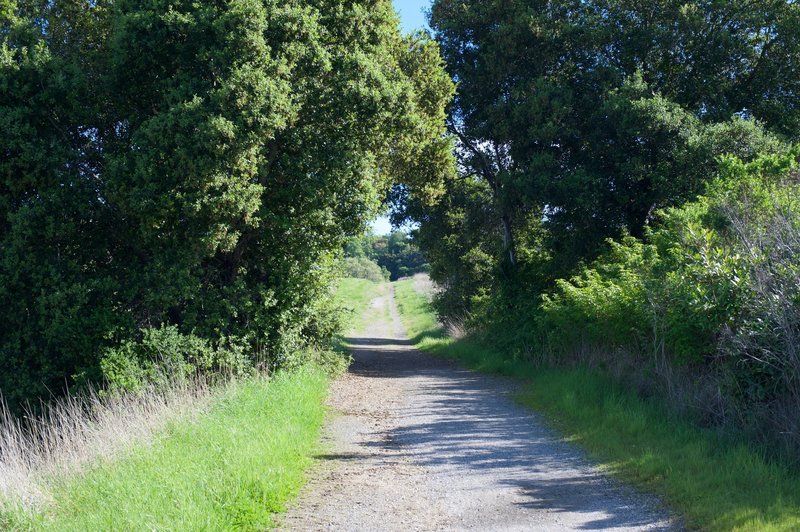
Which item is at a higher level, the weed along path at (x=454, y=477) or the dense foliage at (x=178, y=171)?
the dense foliage at (x=178, y=171)

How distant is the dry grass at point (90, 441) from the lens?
6.55 meters

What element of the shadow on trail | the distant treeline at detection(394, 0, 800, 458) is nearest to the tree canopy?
the distant treeline at detection(394, 0, 800, 458)

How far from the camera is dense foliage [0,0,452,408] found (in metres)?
11.3

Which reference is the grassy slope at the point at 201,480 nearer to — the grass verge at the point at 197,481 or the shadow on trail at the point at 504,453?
the grass verge at the point at 197,481

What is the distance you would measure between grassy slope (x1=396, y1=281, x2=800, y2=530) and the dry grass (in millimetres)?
5291

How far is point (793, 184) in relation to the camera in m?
10.4

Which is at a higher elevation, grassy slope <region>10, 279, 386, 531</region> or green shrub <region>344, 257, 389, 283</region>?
green shrub <region>344, 257, 389, 283</region>

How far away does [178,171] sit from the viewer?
11016 millimetres

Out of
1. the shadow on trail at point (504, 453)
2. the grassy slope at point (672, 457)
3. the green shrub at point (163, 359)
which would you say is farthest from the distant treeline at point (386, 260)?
the grassy slope at point (672, 457)

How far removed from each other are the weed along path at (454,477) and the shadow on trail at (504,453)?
0.01 m

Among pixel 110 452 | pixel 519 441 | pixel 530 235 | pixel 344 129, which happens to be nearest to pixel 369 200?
pixel 344 129

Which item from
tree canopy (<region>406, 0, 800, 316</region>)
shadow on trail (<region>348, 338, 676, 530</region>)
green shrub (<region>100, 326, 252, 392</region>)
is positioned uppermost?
tree canopy (<region>406, 0, 800, 316</region>)

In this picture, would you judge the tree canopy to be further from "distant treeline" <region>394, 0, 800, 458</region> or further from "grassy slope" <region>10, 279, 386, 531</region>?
"grassy slope" <region>10, 279, 386, 531</region>

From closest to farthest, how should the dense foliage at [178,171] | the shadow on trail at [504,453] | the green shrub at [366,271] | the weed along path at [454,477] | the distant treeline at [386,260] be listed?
the weed along path at [454,477], the shadow on trail at [504,453], the dense foliage at [178,171], the green shrub at [366,271], the distant treeline at [386,260]
